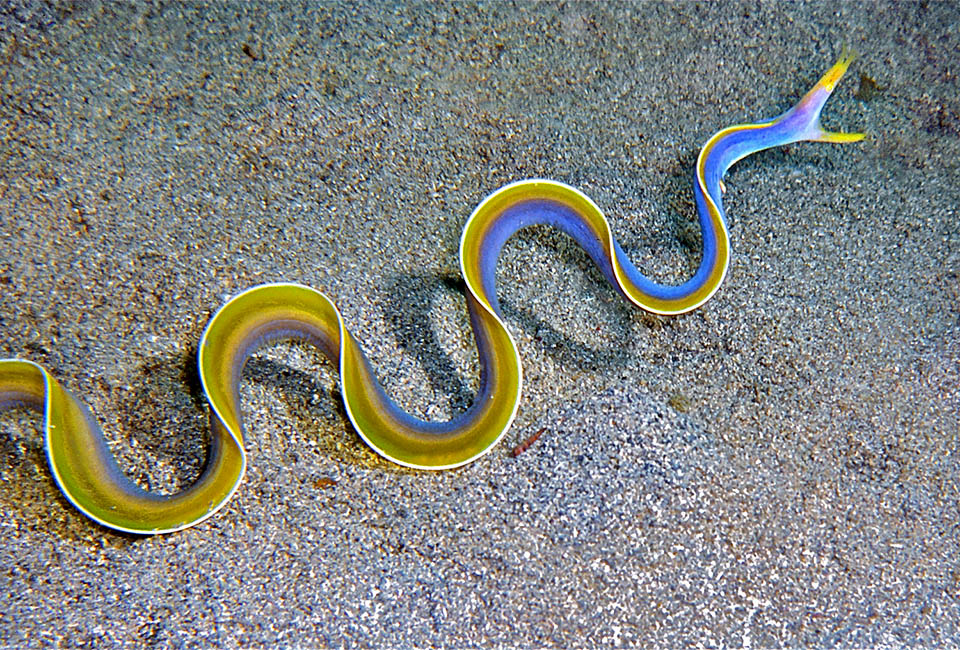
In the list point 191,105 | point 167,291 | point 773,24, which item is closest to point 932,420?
point 773,24

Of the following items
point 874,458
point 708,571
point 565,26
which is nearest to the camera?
point 708,571

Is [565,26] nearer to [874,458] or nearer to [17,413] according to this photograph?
[874,458]

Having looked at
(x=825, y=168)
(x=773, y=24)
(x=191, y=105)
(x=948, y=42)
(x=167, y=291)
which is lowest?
(x=167, y=291)

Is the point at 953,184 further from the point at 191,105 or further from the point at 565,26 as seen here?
the point at 191,105

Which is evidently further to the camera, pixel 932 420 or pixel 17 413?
pixel 932 420

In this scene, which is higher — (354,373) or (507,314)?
(507,314)

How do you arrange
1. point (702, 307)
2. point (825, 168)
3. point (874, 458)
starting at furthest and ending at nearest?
point (825, 168)
point (702, 307)
point (874, 458)

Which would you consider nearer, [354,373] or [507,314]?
[354,373]

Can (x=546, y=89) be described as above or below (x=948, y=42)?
below
